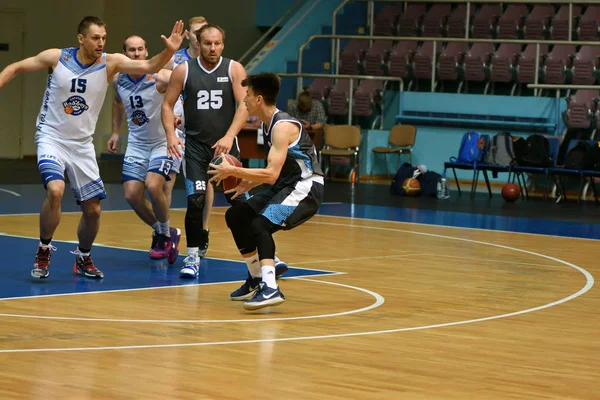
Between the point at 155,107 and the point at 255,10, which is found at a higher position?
the point at 255,10

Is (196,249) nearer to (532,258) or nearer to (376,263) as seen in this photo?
(376,263)

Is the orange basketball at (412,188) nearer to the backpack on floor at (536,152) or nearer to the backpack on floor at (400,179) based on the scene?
the backpack on floor at (400,179)

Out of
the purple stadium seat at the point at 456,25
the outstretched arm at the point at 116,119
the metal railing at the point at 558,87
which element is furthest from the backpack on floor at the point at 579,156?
the outstretched arm at the point at 116,119

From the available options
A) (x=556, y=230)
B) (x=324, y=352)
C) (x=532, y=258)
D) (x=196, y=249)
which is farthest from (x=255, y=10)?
(x=324, y=352)

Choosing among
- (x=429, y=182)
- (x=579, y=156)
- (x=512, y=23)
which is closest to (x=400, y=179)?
(x=429, y=182)

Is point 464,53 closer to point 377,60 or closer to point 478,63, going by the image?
point 478,63

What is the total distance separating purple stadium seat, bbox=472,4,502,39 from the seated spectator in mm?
3223

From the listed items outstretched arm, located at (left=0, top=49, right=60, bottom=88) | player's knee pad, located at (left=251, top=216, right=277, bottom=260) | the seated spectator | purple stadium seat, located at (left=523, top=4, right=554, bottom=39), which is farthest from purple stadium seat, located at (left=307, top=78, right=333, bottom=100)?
player's knee pad, located at (left=251, top=216, right=277, bottom=260)

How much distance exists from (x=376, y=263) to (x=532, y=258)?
1548mm

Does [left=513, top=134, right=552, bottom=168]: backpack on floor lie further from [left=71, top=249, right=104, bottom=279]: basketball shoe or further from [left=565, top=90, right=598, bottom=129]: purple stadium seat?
[left=71, top=249, right=104, bottom=279]: basketball shoe

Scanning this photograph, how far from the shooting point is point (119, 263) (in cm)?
881

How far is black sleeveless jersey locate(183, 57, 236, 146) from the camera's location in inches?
329

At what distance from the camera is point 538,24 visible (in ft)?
64.0

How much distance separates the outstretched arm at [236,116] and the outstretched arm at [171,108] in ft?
0.93
